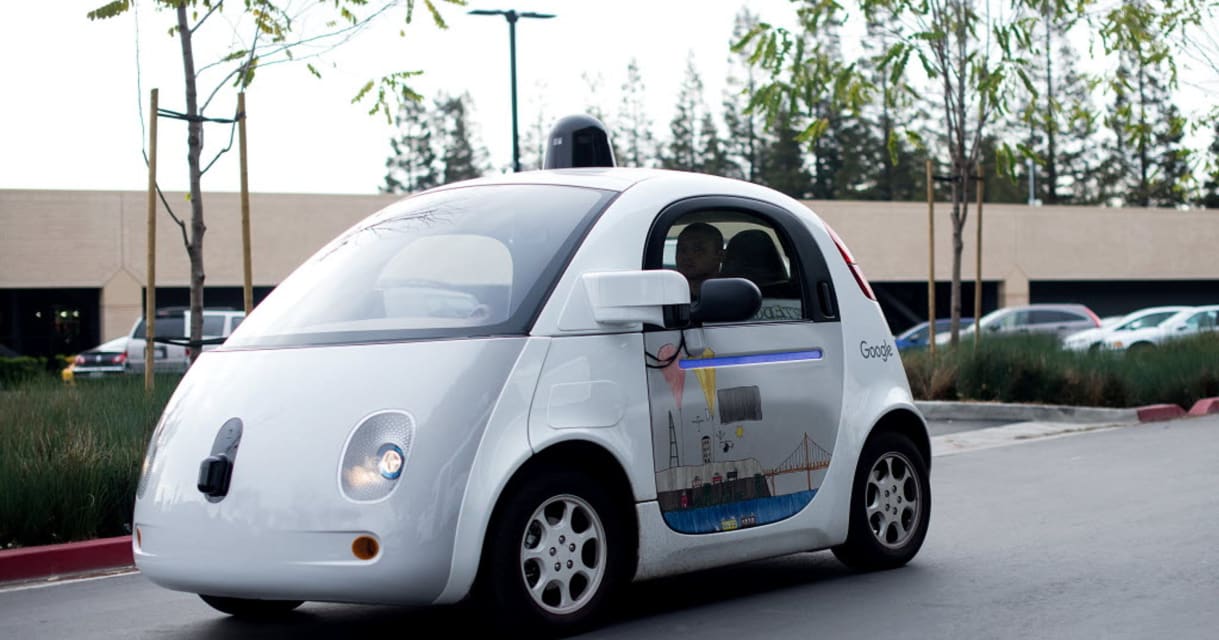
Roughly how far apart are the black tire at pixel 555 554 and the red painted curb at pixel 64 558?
369 centimetres

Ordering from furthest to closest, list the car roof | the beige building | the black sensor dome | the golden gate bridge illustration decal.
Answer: the beige building, the black sensor dome, the golden gate bridge illustration decal, the car roof

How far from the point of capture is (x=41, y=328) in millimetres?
43281

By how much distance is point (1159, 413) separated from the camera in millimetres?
17844

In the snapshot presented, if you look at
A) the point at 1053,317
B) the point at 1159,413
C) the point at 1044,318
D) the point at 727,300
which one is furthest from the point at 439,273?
the point at 1053,317

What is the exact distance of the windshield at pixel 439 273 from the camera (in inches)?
231

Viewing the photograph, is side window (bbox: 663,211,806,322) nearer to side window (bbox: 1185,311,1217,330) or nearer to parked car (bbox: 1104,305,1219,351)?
parked car (bbox: 1104,305,1219,351)

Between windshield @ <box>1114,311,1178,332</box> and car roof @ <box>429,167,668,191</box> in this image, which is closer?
car roof @ <box>429,167,668,191</box>

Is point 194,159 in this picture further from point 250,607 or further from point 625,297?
point 625,297

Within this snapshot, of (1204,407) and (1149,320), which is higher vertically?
(1149,320)

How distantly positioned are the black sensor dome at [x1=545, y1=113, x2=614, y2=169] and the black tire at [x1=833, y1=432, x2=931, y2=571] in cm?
189

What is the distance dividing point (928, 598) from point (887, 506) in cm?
77

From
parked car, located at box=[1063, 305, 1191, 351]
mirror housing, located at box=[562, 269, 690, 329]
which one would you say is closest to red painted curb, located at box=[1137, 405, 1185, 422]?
mirror housing, located at box=[562, 269, 690, 329]

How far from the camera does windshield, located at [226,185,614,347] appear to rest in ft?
19.3

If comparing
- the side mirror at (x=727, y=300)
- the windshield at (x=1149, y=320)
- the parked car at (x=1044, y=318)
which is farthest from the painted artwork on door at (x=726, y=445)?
the parked car at (x=1044, y=318)
